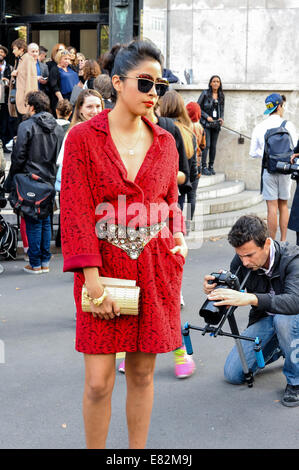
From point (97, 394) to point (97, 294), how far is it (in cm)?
43

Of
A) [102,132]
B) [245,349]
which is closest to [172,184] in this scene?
[102,132]

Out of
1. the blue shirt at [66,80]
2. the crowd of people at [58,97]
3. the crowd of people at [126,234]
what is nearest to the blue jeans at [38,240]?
the crowd of people at [58,97]

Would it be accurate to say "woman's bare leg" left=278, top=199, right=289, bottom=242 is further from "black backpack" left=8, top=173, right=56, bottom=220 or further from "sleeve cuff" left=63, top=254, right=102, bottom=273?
"sleeve cuff" left=63, top=254, right=102, bottom=273

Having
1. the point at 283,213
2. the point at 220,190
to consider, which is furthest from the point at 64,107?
the point at 220,190

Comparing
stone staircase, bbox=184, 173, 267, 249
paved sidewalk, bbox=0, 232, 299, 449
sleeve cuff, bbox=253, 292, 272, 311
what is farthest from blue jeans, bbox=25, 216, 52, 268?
sleeve cuff, bbox=253, 292, 272, 311

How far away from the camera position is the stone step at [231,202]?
34.9 ft

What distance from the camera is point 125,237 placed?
2.92 metres

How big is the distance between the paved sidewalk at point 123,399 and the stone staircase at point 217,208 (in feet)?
11.0

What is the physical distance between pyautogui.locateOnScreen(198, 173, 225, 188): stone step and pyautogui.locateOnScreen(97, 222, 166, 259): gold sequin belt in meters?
8.79

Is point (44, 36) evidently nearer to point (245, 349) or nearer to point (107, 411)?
point (245, 349)

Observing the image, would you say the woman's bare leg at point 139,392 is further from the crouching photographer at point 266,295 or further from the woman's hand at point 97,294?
the crouching photographer at point 266,295

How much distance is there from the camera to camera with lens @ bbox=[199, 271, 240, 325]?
3.84 metres
